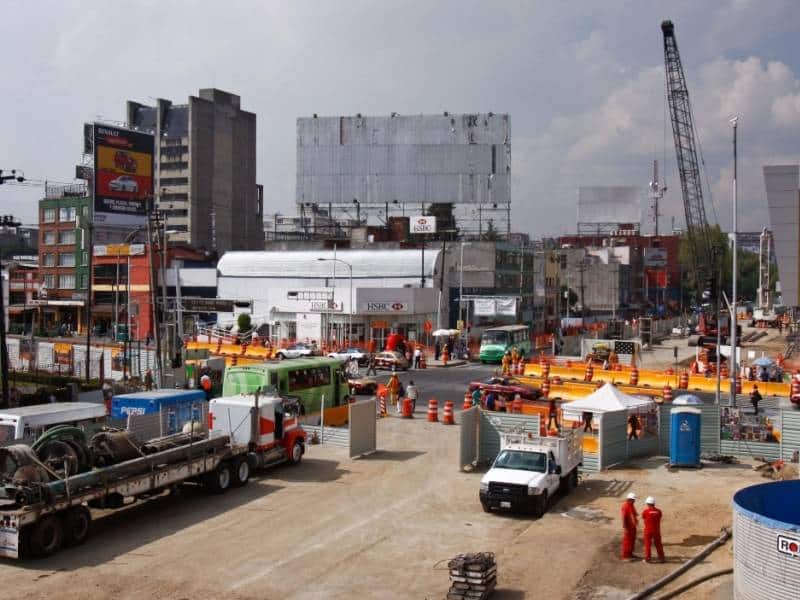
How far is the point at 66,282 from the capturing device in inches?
3730

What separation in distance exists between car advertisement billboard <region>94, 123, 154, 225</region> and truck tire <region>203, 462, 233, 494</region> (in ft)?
182

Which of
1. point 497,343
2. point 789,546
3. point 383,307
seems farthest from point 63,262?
point 789,546

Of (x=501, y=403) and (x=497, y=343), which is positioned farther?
(x=497, y=343)

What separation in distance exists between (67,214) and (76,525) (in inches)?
3360

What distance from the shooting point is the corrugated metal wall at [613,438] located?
76.8 ft

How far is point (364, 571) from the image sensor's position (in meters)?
15.0

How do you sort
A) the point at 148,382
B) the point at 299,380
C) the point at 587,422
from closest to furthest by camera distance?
the point at 587,422, the point at 299,380, the point at 148,382

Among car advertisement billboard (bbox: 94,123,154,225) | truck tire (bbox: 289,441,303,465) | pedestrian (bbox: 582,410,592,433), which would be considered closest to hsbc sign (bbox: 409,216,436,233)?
car advertisement billboard (bbox: 94,123,154,225)

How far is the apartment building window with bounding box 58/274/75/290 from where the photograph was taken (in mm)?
94188

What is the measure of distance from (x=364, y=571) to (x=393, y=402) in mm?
20719

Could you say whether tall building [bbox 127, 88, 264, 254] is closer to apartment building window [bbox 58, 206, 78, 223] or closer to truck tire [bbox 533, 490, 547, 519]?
apartment building window [bbox 58, 206, 78, 223]

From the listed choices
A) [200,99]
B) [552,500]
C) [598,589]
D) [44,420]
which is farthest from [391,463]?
[200,99]

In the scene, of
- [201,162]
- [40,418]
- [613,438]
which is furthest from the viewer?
[201,162]

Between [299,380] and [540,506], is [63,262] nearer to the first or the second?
[299,380]
